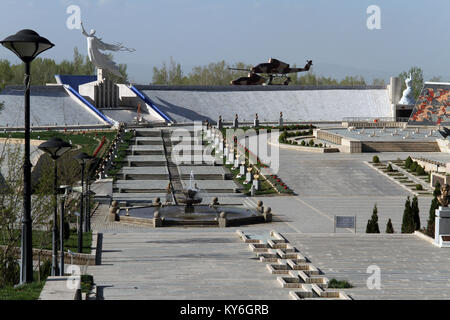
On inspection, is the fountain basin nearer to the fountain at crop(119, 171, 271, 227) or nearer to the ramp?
the fountain at crop(119, 171, 271, 227)

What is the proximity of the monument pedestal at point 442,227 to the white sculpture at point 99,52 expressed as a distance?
44.3 metres

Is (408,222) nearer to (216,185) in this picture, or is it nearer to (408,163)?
(216,185)

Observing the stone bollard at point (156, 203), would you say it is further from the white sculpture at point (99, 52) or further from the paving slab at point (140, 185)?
the white sculpture at point (99, 52)

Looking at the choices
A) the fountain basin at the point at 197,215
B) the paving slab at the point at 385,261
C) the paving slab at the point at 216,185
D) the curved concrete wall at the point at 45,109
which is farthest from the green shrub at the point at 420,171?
the curved concrete wall at the point at 45,109

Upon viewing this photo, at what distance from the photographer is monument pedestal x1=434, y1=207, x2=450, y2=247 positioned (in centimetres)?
2009

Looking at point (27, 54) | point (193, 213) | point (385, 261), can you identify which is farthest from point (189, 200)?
point (27, 54)

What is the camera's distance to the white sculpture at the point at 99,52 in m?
→ 60.4

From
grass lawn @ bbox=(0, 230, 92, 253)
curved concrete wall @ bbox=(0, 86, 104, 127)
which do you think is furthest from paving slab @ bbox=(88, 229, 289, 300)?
curved concrete wall @ bbox=(0, 86, 104, 127)

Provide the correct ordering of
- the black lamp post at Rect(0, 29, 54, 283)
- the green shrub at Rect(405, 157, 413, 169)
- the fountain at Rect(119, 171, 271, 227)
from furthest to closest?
the green shrub at Rect(405, 157, 413, 169) → the fountain at Rect(119, 171, 271, 227) → the black lamp post at Rect(0, 29, 54, 283)

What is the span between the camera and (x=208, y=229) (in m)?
25.5

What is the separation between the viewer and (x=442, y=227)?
20.2m

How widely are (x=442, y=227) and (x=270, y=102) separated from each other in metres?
46.6

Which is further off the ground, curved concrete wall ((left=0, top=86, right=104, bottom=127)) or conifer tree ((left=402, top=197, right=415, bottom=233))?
curved concrete wall ((left=0, top=86, right=104, bottom=127))

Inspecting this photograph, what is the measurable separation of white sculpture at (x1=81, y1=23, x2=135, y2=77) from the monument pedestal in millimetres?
44305
